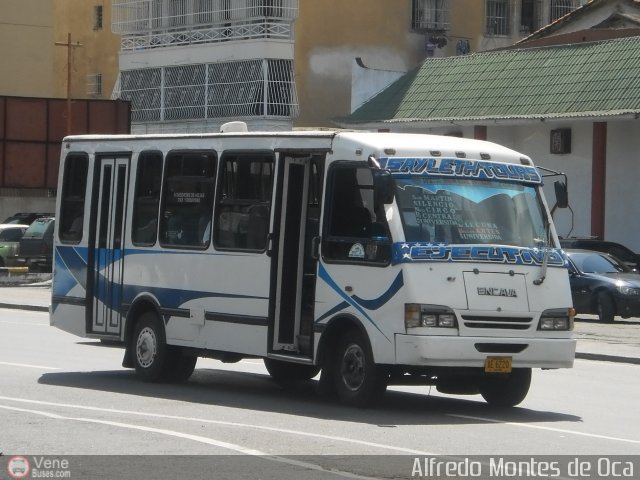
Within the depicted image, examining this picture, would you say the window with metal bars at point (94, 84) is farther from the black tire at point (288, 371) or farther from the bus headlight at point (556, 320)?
the bus headlight at point (556, 320)

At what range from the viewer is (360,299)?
48.3 feet

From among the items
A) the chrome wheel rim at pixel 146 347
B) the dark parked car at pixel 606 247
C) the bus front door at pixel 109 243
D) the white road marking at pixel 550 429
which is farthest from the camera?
the dark parked car at pixel 606 247

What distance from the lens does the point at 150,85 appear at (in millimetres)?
55625

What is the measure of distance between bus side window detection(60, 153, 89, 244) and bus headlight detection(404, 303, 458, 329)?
577cm

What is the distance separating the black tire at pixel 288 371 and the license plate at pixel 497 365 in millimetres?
3387

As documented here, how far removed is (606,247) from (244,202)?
1941 centimetres

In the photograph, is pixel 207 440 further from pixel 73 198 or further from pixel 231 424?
pixel 73 198

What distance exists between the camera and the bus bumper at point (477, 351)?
14125 mm

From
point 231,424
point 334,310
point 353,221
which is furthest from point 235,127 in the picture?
point 231,424

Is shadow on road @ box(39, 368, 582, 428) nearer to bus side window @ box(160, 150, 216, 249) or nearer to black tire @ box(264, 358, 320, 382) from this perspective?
black tire @ box(264, 358, 320, 382)

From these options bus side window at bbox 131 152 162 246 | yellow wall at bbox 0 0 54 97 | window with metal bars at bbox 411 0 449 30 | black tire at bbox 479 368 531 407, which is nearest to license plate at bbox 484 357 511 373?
black tire at bbox 479 368 531 407

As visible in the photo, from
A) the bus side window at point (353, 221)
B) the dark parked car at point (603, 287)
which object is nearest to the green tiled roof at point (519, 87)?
the dark parked car at point (603, 287)

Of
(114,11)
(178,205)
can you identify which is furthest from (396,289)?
(114,11)

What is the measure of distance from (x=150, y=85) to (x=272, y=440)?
145ft
